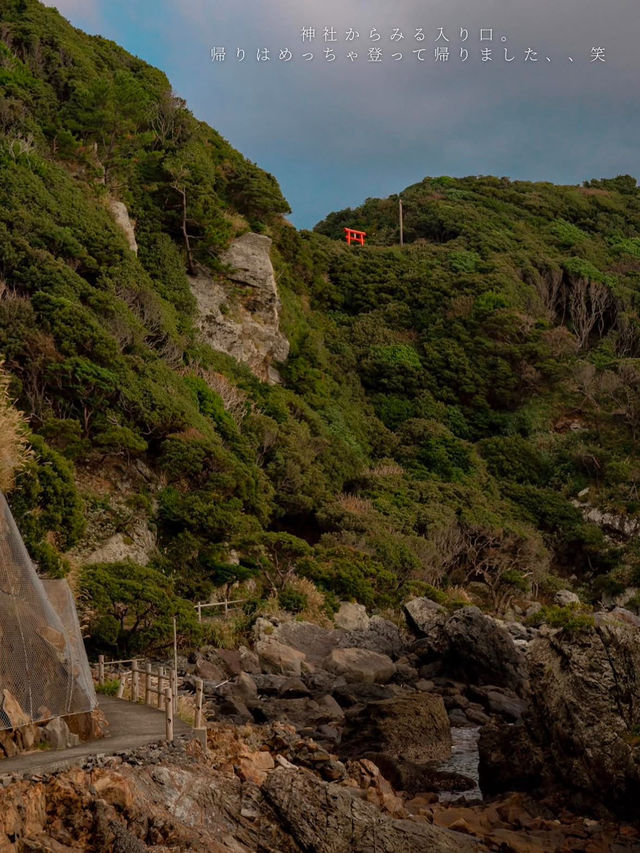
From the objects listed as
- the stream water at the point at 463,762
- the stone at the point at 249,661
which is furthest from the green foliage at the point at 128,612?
the stream water at the point at 463,762

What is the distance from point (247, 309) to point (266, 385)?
14.6 feet

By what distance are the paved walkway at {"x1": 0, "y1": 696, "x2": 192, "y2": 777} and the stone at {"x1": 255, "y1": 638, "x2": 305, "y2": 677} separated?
29.8ft

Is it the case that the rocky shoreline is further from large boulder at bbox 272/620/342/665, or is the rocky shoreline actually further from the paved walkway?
the paved walkway

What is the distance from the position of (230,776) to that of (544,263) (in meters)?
55.0

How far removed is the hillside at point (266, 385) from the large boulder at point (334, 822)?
8.79 m

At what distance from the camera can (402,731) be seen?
17.2m

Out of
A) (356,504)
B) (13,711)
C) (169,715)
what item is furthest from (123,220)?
(13,711)

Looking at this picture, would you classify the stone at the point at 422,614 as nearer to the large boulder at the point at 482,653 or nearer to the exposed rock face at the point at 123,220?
the large boulder at the point at 482,653

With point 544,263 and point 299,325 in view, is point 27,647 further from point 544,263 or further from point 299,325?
point 544,263

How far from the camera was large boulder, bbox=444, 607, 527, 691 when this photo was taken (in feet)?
77.3

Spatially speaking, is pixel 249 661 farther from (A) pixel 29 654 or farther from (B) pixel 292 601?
(A) pixel 29 654

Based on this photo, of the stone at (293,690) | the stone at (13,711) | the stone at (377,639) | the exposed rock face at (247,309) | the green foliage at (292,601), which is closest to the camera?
the stone at (13,711)

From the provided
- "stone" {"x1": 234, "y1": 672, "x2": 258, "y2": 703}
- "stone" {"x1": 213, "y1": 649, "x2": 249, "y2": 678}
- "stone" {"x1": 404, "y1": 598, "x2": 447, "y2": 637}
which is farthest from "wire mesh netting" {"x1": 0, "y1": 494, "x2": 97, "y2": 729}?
"stone" {"x1": 404, "y1": 598, "x2": 447, "y2": 637}

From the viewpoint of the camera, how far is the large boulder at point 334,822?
9.69 metres
